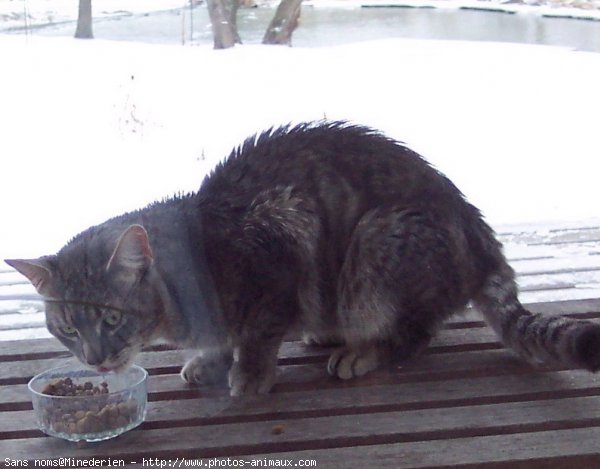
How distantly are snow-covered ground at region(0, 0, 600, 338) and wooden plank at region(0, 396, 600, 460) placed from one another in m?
0.93

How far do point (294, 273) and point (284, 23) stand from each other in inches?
86.0

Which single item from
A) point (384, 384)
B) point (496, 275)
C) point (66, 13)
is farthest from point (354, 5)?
point (384, 384)

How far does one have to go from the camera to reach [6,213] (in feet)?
8.53

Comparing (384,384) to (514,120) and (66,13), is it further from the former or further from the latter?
(514,120)

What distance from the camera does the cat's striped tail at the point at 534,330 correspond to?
1553mm

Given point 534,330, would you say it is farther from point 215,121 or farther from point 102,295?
point 215,121

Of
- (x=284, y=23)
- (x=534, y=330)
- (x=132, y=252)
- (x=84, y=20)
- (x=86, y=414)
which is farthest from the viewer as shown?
(x=284, y=23)

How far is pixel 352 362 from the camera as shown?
5.69 ft

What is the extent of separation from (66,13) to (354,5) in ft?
4.50

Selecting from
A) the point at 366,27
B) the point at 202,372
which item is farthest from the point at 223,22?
the point at 202,372

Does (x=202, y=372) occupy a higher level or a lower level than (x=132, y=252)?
lower

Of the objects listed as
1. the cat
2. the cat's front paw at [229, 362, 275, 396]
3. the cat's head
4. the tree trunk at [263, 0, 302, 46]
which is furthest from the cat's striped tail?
the tree trunk at [263, 0, 302, 46]

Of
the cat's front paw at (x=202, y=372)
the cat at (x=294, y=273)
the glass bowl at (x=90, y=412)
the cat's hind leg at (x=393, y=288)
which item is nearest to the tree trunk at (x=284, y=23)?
the cat at (x=294, y=273)

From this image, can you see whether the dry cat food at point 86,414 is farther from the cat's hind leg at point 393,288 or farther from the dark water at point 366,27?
the dark water at point 366,27
